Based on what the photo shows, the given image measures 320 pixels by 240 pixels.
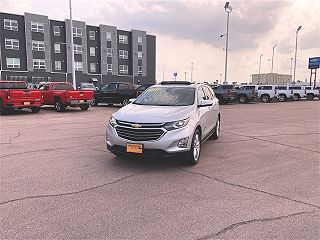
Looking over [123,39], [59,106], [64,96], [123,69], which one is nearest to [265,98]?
[64,96]

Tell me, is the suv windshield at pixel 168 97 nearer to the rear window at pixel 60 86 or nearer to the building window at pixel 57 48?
the rear window at pixel 60 86

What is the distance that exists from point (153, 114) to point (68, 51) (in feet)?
173

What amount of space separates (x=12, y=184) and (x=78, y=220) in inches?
75.4

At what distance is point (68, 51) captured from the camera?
53.8m

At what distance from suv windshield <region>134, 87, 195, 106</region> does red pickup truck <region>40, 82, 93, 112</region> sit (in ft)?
35.6

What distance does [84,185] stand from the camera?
4.82 metres

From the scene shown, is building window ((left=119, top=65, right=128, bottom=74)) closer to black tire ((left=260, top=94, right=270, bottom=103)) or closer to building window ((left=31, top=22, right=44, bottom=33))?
building window ((left=31, top=22, right=44, bottom=33))

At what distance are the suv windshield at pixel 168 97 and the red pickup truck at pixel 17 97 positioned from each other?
Result: 1046cm

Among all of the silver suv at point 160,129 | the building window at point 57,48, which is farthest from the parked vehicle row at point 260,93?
the building window at point 57,48

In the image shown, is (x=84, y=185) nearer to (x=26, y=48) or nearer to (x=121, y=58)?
(x=26, y=48)

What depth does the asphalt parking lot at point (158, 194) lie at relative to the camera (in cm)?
343

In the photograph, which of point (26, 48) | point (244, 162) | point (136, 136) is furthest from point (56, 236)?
point (26, 48)

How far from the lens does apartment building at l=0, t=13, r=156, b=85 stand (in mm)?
48562

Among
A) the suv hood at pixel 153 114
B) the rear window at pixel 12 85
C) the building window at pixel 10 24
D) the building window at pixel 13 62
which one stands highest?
the building window at pixel 10 24
